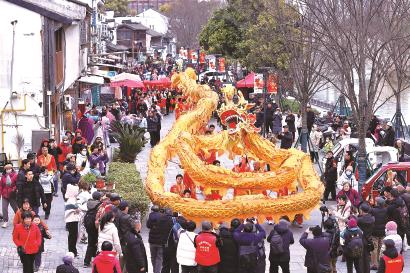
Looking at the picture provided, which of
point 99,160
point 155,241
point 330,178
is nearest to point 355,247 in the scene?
point 155,241

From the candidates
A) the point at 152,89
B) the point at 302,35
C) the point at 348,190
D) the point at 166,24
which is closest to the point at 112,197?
the point at 348,190

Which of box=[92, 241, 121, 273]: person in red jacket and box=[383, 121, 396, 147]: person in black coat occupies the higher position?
box=[92, 241, 121, 273]: person in red jacket

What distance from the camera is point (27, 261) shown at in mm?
17094

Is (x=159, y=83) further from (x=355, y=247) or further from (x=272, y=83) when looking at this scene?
(x=355, y=247)

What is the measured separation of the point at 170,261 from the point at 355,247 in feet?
10.4

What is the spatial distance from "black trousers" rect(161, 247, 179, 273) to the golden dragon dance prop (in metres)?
2.98

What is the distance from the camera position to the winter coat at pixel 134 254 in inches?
635

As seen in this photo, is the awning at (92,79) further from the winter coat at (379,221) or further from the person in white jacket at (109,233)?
the person in white jacket at (109,233)

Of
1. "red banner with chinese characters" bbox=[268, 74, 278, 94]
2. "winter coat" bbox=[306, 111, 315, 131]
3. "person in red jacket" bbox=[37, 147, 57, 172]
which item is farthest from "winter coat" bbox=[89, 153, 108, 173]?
"red banner with chinese characters" bbox=[268, 74, 278, 94]

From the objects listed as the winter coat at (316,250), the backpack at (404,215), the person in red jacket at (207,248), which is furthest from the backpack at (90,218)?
the backpack at (404,215)

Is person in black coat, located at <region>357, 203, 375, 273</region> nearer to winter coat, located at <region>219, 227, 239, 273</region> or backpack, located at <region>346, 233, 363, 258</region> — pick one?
backpack, located at <region>346, 233, 363, 258</region>

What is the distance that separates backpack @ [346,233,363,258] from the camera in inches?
667

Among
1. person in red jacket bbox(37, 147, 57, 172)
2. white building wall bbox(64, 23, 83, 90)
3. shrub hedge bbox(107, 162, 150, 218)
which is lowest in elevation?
shrub hedge bbox(107, 162, 150, 218)

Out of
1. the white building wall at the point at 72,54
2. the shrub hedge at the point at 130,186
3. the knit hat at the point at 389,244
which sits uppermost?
the white building wall at the point at 72,54
